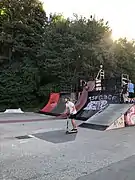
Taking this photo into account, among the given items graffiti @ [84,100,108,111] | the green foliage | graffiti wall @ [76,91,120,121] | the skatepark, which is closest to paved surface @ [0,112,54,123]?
graffiti wall @ [76,91,120,121]

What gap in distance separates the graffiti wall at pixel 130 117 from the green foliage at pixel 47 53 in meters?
12.8

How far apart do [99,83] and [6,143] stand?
11.8 metres

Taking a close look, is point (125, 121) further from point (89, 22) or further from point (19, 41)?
point (19, 41)

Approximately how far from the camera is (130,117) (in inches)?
471

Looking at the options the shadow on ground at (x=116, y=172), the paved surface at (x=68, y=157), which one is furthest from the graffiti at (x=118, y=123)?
the shadow on ground at (x=116, y=172)

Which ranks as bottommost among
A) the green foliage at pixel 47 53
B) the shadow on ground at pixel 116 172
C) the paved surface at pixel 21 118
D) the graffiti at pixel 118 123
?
the shadow on ground at pixel 116 172

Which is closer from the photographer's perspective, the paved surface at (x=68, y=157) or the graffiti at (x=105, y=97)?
the paved surface at (x=68, y=157)

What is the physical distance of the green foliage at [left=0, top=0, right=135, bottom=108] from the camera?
2494cm

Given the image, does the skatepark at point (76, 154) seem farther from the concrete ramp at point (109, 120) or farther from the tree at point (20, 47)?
the tree at point (20, 47)

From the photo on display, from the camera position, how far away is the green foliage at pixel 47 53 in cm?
2494

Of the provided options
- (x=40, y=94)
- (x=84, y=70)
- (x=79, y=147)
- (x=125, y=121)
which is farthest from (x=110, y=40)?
(x=79, y=147)

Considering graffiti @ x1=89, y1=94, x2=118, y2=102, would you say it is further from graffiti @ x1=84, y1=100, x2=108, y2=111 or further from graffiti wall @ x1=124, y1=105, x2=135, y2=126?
graffiti wall @ x1=124, y1=105, x2=135, y2=126

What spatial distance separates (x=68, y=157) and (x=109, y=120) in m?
5.42

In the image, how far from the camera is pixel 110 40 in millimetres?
27406
